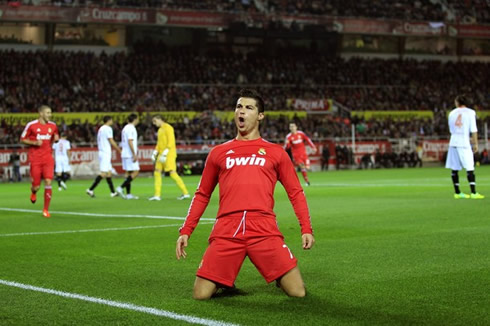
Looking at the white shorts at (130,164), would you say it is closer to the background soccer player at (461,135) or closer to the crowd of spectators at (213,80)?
the background soccer player at (461,135)

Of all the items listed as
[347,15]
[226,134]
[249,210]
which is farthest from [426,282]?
[347,15]

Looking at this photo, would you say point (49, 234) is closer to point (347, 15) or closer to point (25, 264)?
point (25, 264)

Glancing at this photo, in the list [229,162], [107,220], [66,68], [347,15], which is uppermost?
[347,15]

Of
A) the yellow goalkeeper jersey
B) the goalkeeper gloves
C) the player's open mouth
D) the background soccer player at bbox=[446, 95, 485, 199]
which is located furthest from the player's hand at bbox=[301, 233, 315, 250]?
the yellow goalkeeper jersey

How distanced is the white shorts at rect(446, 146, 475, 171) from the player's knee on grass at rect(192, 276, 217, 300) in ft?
42.9

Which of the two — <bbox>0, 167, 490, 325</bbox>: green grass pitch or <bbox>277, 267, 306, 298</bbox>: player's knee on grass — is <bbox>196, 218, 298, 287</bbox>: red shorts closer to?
<bbox>277, 267, 306, 298</bbox>: player's knee on grass

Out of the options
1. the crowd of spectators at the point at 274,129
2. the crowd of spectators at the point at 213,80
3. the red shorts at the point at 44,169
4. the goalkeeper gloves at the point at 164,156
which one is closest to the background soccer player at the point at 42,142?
the red shorts at the point at 44,169

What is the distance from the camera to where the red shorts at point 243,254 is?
722 cm

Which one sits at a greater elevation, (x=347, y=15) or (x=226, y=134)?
(x=347, y=15)

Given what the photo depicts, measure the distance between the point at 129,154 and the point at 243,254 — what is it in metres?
16.5

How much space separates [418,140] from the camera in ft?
169

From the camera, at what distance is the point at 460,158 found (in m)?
19.3

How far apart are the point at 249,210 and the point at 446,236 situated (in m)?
5.20

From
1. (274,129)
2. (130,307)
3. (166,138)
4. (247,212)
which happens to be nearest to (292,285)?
(247,212)
